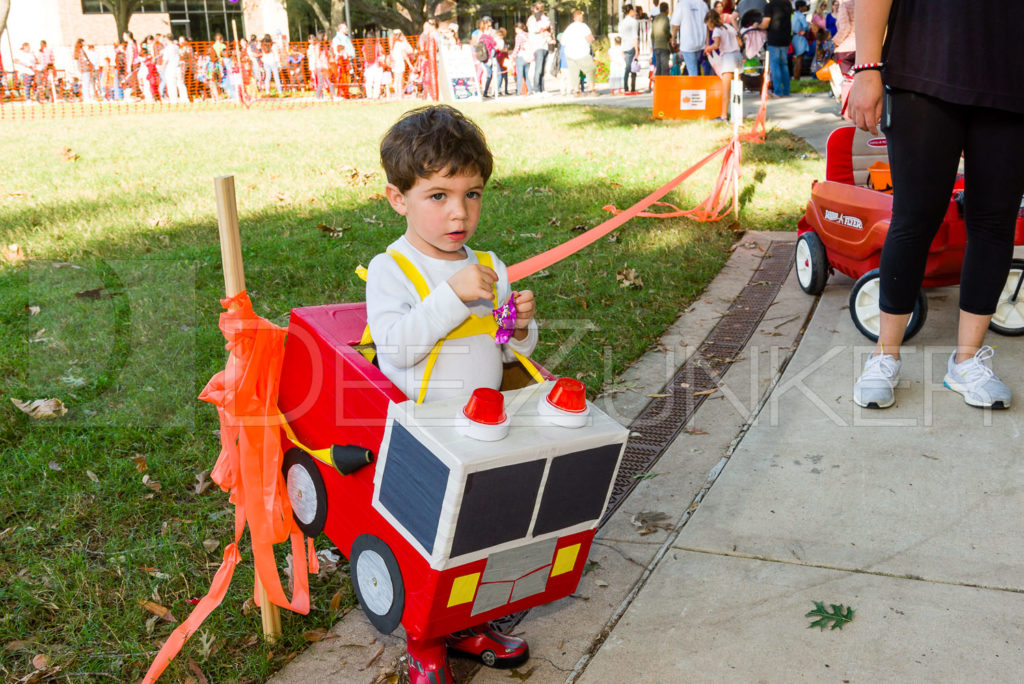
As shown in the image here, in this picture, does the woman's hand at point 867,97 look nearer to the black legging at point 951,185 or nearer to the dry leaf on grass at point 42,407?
the black legging at point 951,185

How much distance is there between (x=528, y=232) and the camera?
20.1 feet

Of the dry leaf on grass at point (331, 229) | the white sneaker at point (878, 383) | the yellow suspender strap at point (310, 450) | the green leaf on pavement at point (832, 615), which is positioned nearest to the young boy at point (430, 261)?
the yellow suspender strap at point (310, 450)

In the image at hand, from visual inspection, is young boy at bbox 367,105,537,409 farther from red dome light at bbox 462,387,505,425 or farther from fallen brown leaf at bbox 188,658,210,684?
fallen brown leaf at bbox 188,658,210,684

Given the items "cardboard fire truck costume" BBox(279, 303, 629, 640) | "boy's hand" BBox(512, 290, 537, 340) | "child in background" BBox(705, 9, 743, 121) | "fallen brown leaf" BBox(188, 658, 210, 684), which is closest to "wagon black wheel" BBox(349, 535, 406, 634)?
"cardboard fire truck costume" BBox(279, 303, 629, 640)

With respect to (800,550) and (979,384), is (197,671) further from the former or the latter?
(979,384)

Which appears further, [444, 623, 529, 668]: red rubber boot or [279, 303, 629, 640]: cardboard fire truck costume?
[444, 623, 529, 668]: red rubber boot

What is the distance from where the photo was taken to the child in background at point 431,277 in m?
2.04

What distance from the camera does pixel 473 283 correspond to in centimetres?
199

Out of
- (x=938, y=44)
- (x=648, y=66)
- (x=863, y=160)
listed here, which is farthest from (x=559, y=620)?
(x=648, y=66)

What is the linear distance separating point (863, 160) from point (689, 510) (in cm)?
275

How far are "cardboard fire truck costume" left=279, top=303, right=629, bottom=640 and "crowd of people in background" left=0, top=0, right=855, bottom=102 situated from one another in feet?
37.3

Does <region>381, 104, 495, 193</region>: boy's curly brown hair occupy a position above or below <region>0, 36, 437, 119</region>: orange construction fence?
below

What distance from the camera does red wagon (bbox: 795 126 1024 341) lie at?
3.80 m

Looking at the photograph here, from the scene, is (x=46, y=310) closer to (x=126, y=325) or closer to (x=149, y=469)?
(x=126, y=325)
